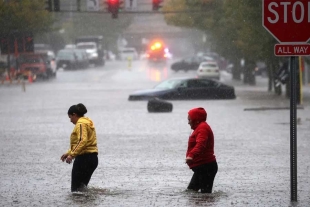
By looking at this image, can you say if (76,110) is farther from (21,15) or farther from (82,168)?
(21,15)

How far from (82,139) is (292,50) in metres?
2.92

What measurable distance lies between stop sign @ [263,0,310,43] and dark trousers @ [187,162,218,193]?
201 cm

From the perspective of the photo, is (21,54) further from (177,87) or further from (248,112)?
(248,112)

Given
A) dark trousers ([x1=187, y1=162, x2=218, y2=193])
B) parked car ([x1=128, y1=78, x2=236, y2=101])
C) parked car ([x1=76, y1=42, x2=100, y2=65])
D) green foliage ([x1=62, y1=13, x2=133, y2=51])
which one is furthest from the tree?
green foliage ([x1=62, y1=13, x2=133, y2=51])

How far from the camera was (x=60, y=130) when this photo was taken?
25.2m

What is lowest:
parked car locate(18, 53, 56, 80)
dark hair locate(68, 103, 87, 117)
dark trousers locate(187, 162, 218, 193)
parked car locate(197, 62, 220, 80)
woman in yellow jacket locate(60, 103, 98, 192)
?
parked car locate(197, 62, 220, 80)

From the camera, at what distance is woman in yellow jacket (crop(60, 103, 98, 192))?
39.5ft

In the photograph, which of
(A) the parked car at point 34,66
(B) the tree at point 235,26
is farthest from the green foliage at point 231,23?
(A) the parked car at point 34,66

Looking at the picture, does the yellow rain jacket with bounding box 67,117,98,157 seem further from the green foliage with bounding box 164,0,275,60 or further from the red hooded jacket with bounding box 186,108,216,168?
the green foliage with bounding box 164,0,275,60

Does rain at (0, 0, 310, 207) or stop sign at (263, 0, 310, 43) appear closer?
stop sign at (263, 0, 310, 43)

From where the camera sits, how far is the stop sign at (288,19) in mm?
11016

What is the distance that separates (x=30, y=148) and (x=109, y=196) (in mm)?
8002

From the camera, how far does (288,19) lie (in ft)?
36.4

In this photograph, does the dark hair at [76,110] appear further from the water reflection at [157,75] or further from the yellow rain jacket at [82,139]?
the water reflection at [157,75]
